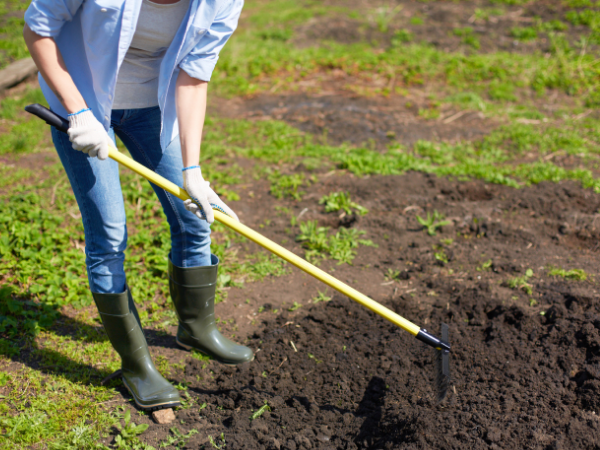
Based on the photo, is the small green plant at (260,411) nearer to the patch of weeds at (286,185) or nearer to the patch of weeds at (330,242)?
the patch of weeds at (330,242)

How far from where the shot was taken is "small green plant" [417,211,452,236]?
3764mm

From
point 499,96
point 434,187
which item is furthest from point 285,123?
point 499,96

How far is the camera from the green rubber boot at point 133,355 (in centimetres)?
225

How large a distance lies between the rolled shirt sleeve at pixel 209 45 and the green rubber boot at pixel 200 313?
1.03m

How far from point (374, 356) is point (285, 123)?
366 centimetres

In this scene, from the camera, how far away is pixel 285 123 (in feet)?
18.5

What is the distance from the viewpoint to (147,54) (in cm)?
200

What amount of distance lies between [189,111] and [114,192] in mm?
491

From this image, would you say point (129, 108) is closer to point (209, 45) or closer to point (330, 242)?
point (209, 45)

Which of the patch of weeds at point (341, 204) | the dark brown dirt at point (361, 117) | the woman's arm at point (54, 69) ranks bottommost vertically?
the patch of weeds at point (341, 204)

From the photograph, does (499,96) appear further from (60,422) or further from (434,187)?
(60,422)

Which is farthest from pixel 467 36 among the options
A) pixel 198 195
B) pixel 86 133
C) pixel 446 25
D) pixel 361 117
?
pixel 86 133

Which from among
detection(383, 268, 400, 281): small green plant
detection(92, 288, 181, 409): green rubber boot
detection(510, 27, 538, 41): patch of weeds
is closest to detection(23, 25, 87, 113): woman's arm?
detection(92, 288, 181, 409): green rubber boot

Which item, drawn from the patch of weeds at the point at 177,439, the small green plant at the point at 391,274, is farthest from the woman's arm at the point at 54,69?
the small green plant at the point at 391,274
